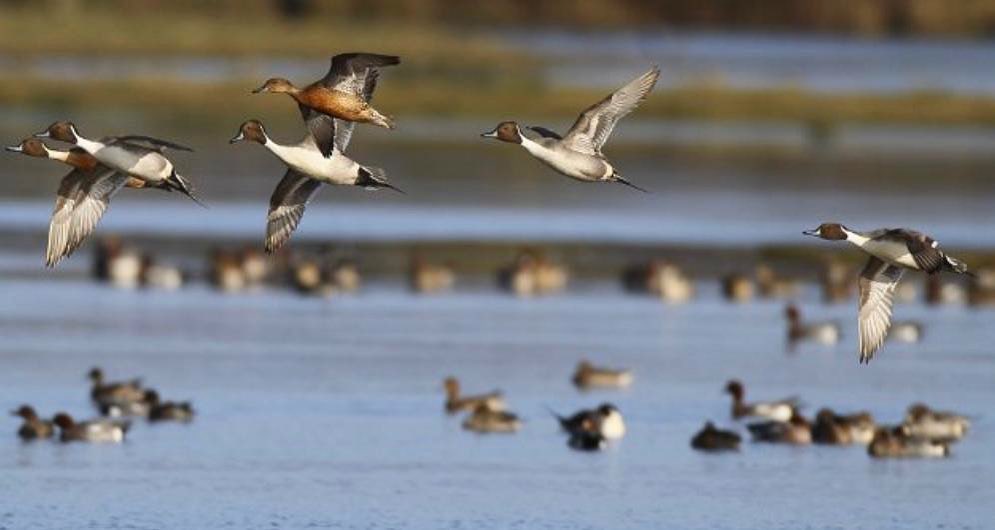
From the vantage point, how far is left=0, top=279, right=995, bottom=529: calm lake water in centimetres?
1969

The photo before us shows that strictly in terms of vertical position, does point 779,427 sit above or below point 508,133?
below

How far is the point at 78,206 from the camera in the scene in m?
15.4

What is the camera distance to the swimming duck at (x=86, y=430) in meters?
22.5

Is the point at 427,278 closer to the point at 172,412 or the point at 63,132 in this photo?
the point at 172,412

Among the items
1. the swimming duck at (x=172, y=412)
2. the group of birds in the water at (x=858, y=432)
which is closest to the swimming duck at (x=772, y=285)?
the group of birds in the water at (x=858, y=432)

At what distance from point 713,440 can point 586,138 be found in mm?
7556

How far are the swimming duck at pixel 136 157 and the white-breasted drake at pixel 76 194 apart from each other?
400 millimetres

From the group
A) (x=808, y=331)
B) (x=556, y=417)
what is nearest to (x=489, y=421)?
(x=556, y=417)

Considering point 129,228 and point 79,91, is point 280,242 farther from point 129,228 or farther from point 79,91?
point 79,91

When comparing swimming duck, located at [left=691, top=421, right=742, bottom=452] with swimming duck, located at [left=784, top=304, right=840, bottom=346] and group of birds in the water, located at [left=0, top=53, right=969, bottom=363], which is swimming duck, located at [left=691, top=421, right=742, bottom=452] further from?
swimming duck, located at [left=784, top=304, right=840, bottom=346]

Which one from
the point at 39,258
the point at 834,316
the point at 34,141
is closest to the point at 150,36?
the point at 39,258

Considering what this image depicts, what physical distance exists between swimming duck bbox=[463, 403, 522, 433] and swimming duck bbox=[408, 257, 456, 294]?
357 inches

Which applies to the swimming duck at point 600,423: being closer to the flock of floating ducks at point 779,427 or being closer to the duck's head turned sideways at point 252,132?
the flock of floating ducks at point 779,427

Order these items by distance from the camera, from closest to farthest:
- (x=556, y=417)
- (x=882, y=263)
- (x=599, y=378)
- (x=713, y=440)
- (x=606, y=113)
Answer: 1. (x=606, y=113)
2. (x=882, y=263)
3. (x=713, y=440)
4. (x=556, y=417)
5. (x=599, y=378)
